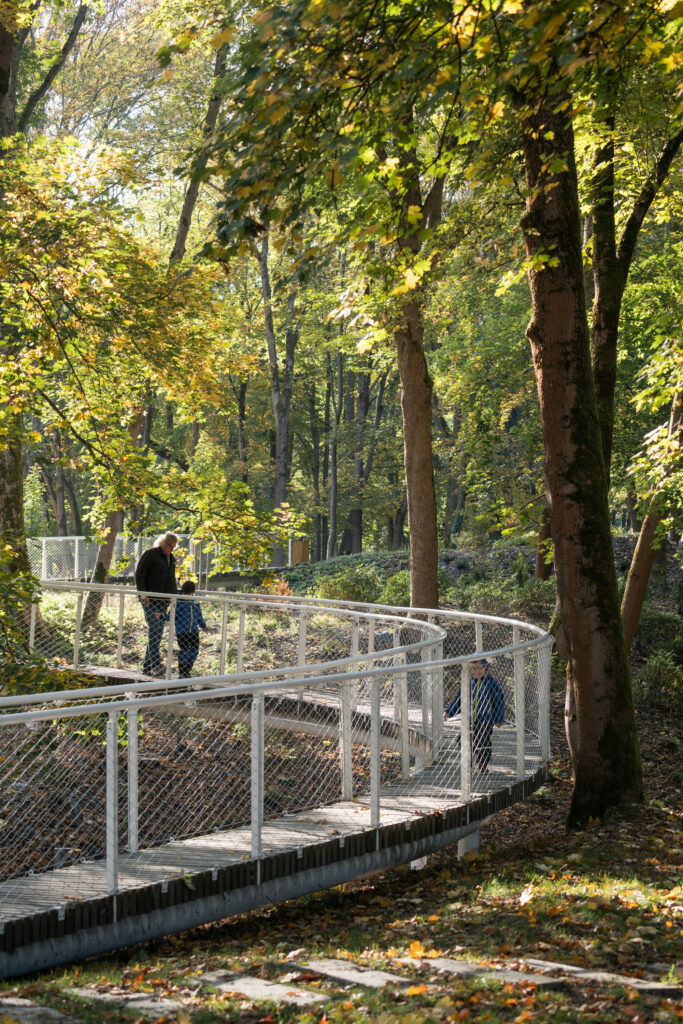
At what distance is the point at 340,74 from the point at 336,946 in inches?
198

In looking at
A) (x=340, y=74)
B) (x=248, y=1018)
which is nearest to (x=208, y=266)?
(x=340, y=74)

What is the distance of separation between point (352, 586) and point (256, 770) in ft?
56.0

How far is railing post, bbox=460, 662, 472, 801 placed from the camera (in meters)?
8.16

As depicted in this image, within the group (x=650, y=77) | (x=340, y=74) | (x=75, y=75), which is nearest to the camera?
(x=340, y=74)

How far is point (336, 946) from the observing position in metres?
5.73

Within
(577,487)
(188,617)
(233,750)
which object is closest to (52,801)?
(233,750)

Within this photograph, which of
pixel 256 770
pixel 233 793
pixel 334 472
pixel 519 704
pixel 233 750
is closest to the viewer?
pixel 256 770

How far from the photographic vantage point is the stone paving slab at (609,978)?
437cm

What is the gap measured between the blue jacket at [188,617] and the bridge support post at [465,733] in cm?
577

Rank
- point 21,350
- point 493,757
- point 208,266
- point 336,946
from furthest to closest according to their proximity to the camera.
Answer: point 208,266 → point 21,350 → point 493,757 → point 336,946

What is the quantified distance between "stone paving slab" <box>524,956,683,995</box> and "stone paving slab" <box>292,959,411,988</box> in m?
0.74

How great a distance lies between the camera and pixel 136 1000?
14.9 ft

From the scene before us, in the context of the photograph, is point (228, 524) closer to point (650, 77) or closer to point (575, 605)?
point (575, 605)

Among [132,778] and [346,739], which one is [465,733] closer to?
[346,739]
